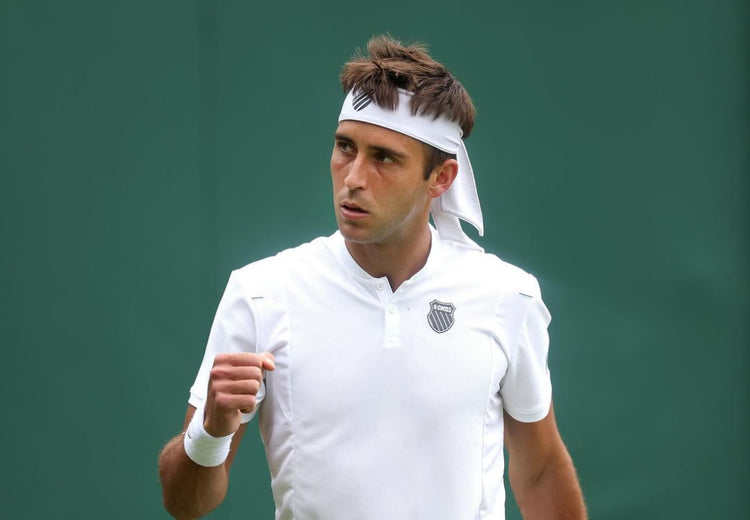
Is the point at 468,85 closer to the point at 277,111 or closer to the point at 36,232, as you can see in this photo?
the point at 277,111

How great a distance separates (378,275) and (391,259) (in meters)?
0.05

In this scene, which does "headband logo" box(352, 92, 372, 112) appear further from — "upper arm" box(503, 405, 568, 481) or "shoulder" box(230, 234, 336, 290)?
"upper arm" box(503, 405, 568, 481)

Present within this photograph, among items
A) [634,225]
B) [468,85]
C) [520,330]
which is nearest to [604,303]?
[634,225]

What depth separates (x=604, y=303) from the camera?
4.00 meters

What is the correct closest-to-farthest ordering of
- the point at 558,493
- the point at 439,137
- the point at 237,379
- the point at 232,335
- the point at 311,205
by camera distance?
the point at 237,379
the point at 232,335
the point at 439,137
the point at 558,493
the point at 311,205

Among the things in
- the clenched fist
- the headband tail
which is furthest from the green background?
the clenched fist

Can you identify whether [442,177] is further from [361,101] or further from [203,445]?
[203,445]

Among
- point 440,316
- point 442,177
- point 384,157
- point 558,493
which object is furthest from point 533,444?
point 384,157

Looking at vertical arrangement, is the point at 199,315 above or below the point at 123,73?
below

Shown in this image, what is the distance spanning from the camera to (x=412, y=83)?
9.25ft

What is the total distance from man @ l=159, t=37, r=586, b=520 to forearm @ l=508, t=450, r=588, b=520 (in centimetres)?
2

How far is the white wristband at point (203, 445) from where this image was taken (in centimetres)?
247

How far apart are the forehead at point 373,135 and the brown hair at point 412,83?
0.06 m

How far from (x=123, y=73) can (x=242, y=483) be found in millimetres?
1336
